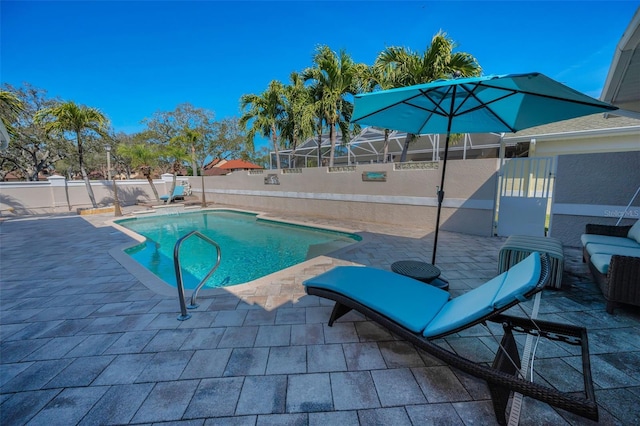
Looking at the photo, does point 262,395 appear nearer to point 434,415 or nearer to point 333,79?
point 434,415

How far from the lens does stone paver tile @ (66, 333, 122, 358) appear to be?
2.26m

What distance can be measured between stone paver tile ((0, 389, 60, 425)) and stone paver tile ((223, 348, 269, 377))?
47.6 inches

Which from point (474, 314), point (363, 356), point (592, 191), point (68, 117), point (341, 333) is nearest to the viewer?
point (474, 314)

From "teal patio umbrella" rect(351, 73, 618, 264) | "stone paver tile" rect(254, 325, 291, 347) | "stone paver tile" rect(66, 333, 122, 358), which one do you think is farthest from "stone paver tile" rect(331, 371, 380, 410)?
"teal patio umbrella" rect(351, 73, 618, 264)

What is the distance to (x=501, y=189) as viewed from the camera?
611 cm

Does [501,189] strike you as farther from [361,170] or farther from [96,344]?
[96,344]

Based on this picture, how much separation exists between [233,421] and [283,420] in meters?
0.31

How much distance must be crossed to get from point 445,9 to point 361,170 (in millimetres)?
5153

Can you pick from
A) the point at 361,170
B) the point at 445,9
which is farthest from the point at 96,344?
the point at 445,9

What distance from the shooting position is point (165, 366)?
81.0 inches

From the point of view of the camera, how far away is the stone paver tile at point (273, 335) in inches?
91.4

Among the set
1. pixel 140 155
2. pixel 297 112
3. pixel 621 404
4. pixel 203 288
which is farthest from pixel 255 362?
pixel 140 155

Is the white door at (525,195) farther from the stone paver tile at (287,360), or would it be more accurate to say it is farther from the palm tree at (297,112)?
the palm tree at (297,112)

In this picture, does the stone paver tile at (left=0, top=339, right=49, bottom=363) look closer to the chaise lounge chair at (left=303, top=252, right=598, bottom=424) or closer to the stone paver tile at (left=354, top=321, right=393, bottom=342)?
the chaise lounge chair at (left=303, top=252, right=598, bottom=424)
